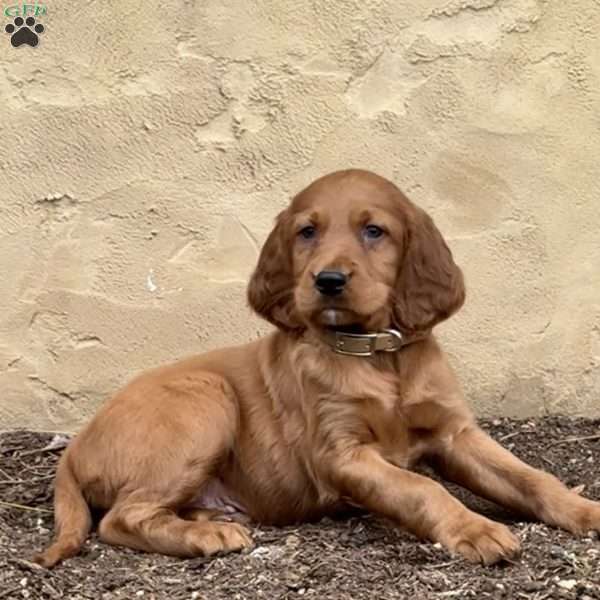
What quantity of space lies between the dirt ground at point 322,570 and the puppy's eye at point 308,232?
38.4 inches

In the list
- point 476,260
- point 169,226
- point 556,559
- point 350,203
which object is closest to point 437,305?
point 350,203

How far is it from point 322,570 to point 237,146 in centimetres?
224

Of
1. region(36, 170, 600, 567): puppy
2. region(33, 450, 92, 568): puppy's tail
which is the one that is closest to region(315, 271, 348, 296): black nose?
region(36, 170, 600, 567): puppy

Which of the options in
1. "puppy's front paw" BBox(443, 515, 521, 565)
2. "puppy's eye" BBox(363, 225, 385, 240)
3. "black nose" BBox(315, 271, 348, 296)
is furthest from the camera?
"puppy's eye" BBox(363, 225, 385, 240)

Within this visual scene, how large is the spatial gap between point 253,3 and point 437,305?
1825 mm

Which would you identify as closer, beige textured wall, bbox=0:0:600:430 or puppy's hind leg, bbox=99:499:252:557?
puppy's hind leg, bbox=99:499:252:557

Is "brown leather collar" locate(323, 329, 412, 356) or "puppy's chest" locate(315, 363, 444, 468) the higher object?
"brown leather collar" locate(323, 329, 412, 356)

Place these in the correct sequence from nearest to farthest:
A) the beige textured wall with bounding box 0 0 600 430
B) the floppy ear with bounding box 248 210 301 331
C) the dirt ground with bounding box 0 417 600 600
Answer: the dirt ground with bounding box 0 417 600 600, the floppy ear with bounding box 248 210 301 331, the beige textured wall with bounding box 0 0 600 430

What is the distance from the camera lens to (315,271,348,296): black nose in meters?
3.56

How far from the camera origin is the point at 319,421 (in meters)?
3.86

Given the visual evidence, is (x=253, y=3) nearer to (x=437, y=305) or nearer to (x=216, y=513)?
(x=437, y=305)

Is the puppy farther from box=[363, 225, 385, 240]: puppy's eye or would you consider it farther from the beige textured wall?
the beige textured wall

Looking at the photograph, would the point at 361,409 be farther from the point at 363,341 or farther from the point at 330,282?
the point at 330,282

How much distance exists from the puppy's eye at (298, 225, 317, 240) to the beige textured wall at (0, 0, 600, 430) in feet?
3.85
